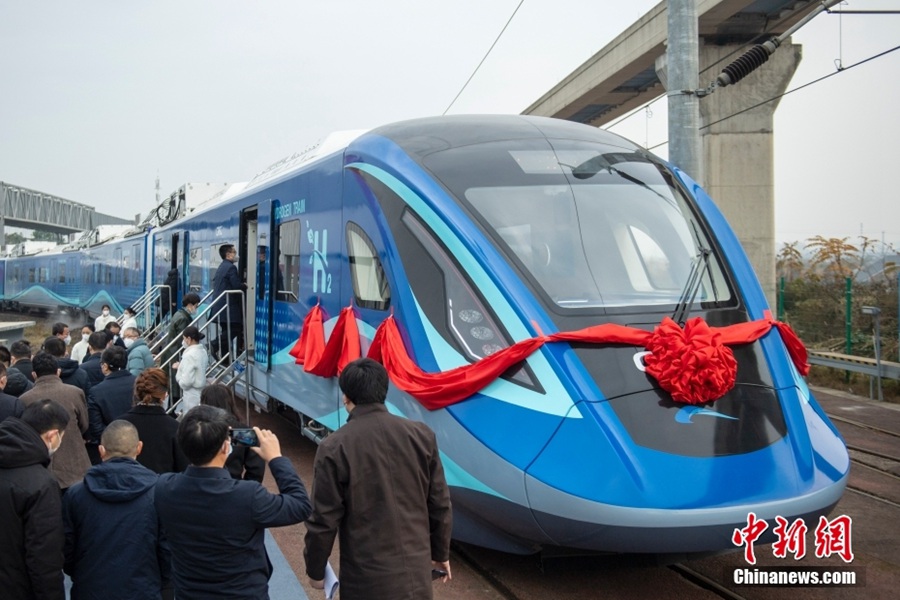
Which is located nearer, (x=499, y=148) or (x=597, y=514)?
(x=597, y=514)

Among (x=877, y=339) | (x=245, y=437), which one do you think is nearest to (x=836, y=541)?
(x=245, y=437)

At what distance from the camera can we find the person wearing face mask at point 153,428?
198 inches

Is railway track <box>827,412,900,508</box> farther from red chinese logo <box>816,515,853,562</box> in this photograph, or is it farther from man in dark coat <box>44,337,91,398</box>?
man in dark coat <box>44,337,91,398</box>

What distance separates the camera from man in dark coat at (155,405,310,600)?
344cm

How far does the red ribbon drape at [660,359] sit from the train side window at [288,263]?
2.78 m

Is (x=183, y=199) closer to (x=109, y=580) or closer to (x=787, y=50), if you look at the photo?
(x=787, y=50)

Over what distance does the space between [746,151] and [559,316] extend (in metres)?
15.1

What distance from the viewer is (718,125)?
19.2m

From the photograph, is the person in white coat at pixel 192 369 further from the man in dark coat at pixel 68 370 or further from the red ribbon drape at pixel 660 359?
the red ribbon drape at pixel 660 359

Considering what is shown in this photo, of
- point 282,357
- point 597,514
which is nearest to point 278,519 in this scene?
point 597,514

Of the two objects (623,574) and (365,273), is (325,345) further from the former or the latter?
(623,574)

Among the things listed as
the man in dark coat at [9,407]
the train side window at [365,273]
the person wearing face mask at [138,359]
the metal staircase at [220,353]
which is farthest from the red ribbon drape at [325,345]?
the man in dark coat at [9,407]

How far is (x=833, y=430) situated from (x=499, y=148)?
3.11 m

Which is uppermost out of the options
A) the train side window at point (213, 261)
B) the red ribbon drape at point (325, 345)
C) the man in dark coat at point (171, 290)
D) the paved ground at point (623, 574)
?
the train side window at point (213, 261)
